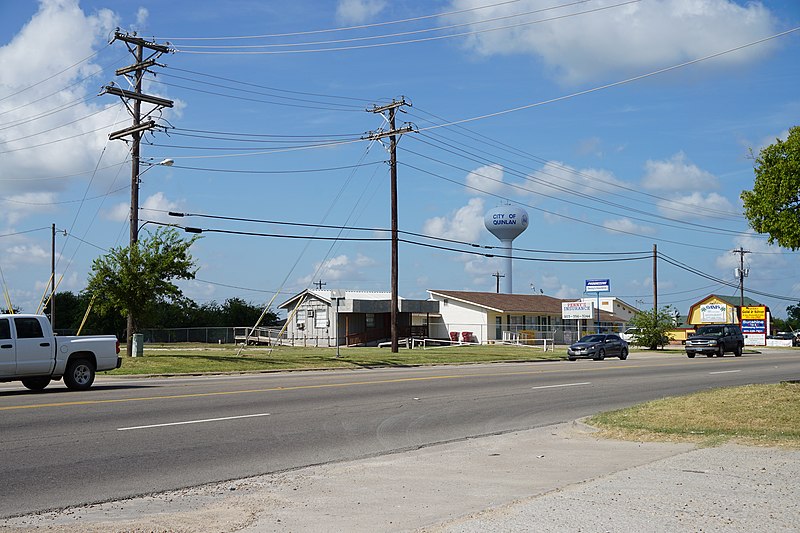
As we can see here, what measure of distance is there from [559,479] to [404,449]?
10.5ft

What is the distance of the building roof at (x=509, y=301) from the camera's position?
67.7m

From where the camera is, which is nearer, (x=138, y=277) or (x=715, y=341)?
(x=138, y=277)

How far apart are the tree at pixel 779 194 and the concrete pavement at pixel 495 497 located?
7.42 m

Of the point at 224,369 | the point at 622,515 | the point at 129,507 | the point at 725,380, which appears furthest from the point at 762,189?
the point at 224,369

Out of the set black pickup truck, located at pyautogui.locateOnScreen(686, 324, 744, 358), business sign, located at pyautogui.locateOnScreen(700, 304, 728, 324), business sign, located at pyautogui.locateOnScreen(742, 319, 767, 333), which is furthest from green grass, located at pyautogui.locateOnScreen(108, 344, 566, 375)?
business sign, located at pyautogui.locateOnScreen(700, 304, 728, 324)

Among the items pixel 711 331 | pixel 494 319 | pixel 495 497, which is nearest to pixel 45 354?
pixel 495 497

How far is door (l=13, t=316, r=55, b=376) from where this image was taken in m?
18.7

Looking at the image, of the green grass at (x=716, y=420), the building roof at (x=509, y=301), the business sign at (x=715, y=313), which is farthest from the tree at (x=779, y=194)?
the business sign at (x=715, y=313)

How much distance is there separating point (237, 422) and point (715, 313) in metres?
76.4

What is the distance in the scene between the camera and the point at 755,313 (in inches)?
3000

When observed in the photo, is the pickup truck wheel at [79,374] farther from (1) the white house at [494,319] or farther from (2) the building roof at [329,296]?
(1) the white house at [494,319]

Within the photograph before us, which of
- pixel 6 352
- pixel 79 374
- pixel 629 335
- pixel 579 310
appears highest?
pixel 579 310

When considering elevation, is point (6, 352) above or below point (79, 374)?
above

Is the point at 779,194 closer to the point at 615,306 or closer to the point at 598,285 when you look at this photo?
the point at 598,285
